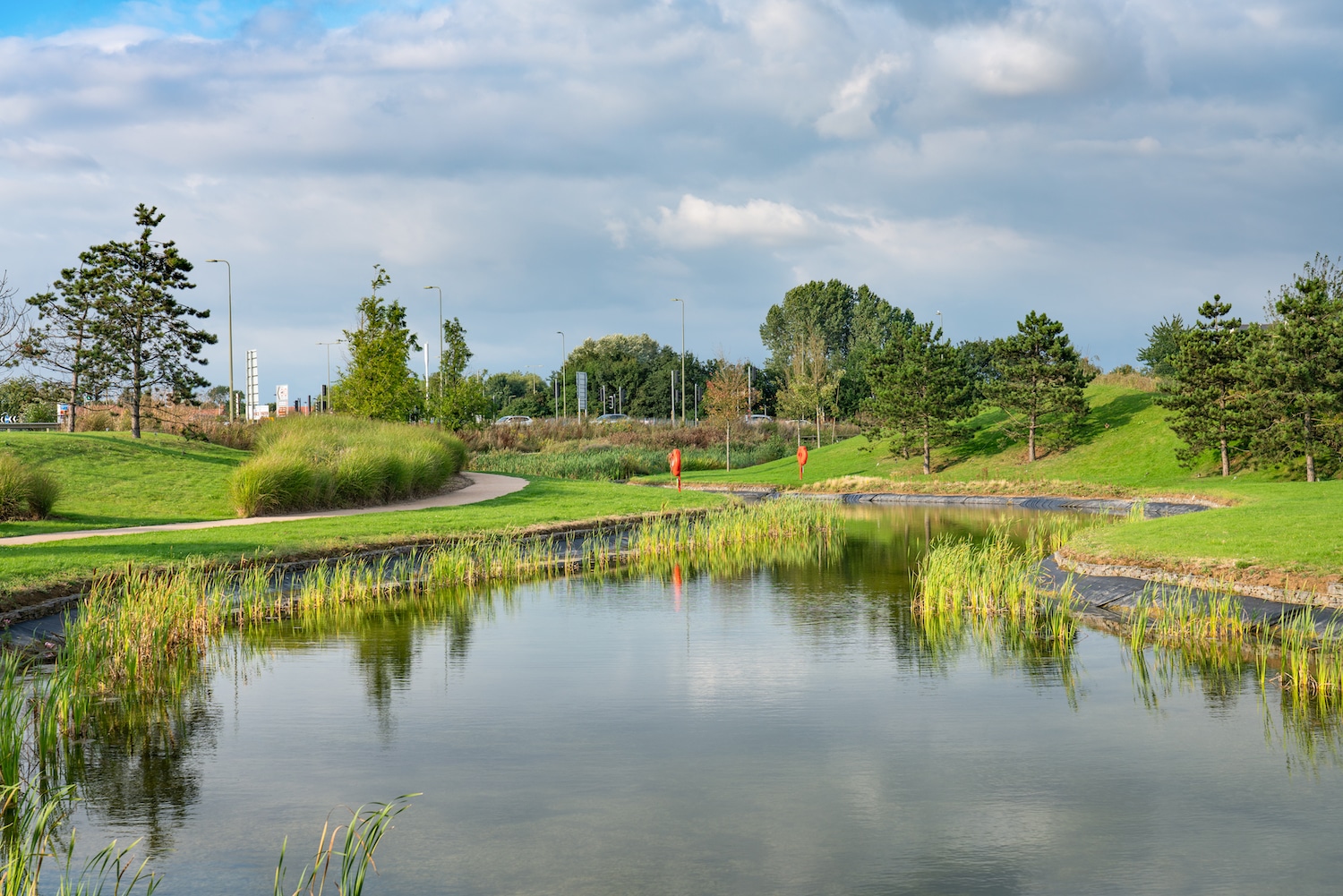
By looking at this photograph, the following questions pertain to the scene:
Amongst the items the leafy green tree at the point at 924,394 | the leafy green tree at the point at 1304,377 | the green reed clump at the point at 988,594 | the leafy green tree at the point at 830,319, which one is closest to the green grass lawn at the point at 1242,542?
the green reed clump at the point at 988,594

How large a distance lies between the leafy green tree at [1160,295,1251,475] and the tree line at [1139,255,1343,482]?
29 mm

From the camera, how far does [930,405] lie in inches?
1781

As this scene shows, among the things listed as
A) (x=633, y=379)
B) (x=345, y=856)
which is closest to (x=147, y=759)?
(x=345, y=856)

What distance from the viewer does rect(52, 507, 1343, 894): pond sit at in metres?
5.79

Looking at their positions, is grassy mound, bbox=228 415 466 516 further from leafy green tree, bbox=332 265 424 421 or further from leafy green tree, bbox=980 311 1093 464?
leafy green tree, bbox=980 311 1093 464

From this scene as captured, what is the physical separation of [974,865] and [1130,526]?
1512 centimetres

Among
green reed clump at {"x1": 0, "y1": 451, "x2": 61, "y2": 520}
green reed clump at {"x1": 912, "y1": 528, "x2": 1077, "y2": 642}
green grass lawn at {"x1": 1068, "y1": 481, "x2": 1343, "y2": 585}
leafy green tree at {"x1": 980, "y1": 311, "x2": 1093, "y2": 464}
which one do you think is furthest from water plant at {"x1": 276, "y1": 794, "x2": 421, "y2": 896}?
leafy green tree at {"x1": 980, "y1": 311, "x2": 1093, "y2": 464}

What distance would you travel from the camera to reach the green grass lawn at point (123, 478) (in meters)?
22.3

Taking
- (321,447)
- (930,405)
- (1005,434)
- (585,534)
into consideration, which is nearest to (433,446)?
(321,447)

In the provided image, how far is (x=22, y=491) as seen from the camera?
21.3 metres

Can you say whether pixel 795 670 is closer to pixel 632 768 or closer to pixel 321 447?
pixel 632 768

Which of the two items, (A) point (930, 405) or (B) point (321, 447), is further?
(A) point (930, 405)

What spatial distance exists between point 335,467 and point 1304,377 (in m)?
25.7

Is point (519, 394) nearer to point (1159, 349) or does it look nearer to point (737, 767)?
point (1159, 349)
